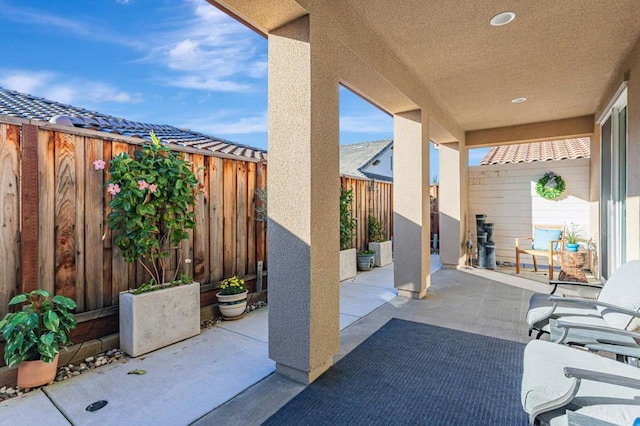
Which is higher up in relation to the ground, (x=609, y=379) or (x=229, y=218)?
(x=229, y=218)

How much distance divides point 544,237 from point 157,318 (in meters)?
7.06

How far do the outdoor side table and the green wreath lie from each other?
170 centimetres

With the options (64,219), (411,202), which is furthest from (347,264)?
(64,219)

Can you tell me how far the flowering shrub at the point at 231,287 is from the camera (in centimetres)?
370

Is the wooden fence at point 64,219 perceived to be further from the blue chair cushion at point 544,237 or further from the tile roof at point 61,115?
the blue chair cushion at point 544,237

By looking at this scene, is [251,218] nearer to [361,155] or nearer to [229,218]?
[229,218]

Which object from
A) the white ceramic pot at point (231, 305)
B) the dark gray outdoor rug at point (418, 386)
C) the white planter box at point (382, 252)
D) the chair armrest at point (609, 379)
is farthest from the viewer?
the white planter box at point (382, 252)

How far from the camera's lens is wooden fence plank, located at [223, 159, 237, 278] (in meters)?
3.99

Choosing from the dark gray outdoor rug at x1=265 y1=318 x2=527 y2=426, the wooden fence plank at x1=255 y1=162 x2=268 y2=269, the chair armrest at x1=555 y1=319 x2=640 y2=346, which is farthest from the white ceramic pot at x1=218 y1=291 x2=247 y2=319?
the chair armrest at x1=555 y1=319 x2=640 y2=346

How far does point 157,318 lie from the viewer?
2.92m

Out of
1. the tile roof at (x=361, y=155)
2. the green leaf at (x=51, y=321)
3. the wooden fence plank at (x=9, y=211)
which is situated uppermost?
the tile roof at (x=361, y=155)

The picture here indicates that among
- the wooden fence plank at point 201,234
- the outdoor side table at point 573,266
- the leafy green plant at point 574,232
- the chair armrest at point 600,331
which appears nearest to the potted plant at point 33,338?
the wooden fence plank at point 201,234

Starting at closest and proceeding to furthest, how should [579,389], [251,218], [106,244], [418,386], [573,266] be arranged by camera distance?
1. [579,389]
2. [418,386]
3. [106,244]
4. [251,218]
5. [573,266]

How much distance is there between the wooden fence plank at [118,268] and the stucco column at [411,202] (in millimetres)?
3534
